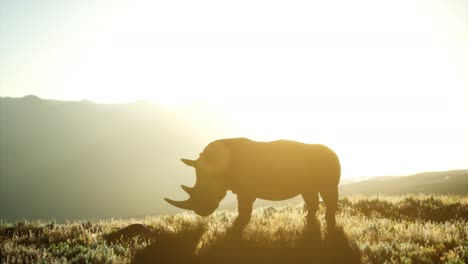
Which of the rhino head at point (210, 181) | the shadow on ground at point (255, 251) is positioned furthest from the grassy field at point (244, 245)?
the rhino head at point (210, 181)

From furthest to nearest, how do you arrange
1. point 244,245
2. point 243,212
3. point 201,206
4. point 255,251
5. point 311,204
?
point 311,204
point 201,206
point 243,212
point 244,245
point 255,251

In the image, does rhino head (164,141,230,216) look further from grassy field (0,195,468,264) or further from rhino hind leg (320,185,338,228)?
rhino hind leg (320,185,338,228)

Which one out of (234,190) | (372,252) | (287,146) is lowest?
(372,252)

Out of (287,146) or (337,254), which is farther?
(287,146)

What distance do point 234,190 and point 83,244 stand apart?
4141 millimetres

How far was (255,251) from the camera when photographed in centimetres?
827

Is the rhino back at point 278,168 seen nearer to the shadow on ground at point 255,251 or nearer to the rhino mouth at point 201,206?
the rhino mouth at point 201,206

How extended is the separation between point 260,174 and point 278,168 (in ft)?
1.45

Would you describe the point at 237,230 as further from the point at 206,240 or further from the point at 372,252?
the point at 372,252

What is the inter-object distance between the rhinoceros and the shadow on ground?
0.61 m

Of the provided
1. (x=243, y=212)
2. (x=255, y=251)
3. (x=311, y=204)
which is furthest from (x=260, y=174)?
(x=255, y=251)

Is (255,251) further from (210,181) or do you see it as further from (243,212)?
(210,181)

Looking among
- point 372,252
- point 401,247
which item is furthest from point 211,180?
point 401,247

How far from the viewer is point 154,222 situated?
1284 cm
